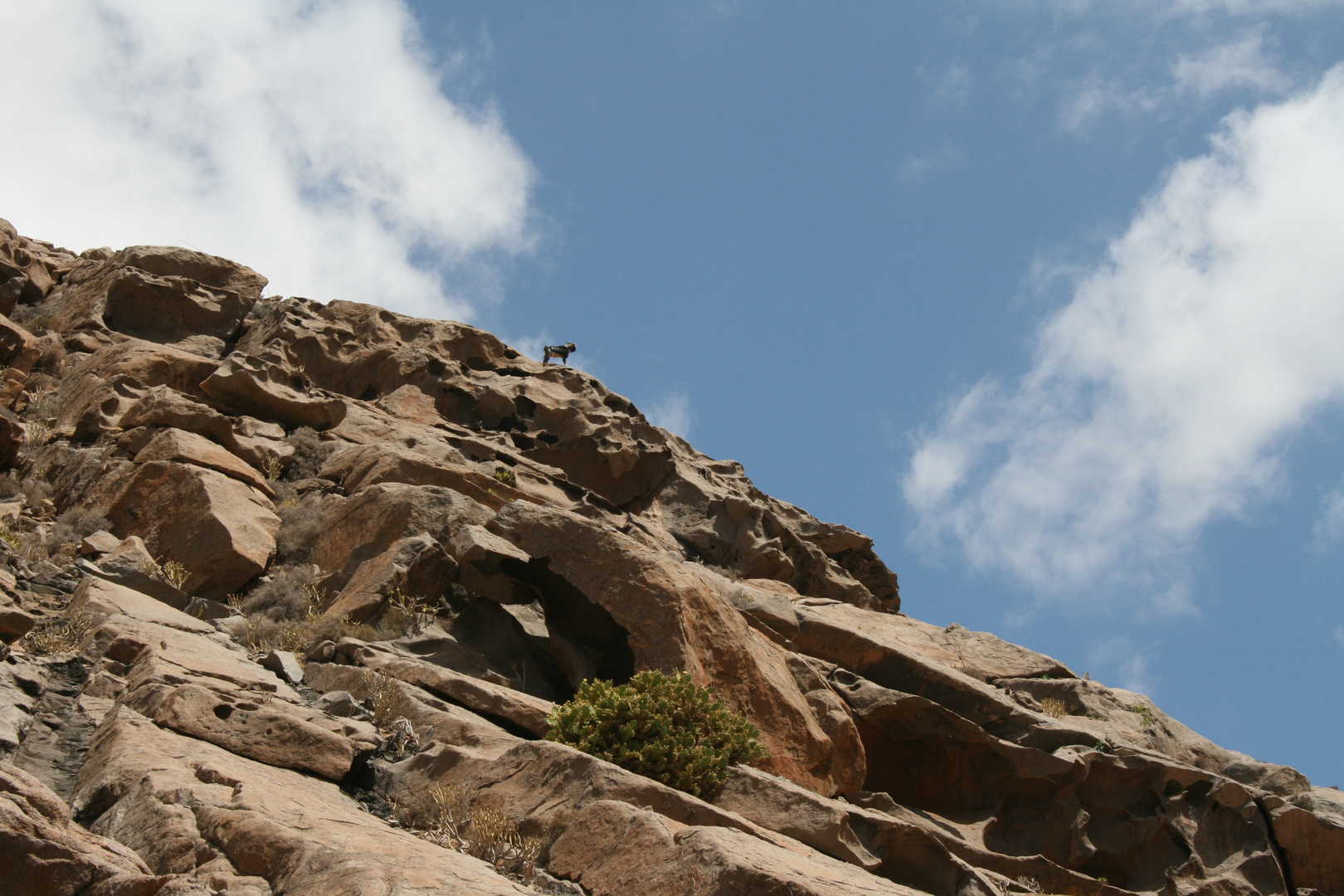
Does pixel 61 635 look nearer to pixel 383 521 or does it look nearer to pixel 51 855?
pixel 51 855

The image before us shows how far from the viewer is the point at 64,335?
25578 millimetres

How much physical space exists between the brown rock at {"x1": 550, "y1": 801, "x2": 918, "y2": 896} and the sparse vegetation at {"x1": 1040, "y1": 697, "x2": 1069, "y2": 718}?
36.4 ft

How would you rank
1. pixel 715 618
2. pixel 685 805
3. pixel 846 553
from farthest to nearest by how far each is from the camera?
pixel 846 553 < pixel 715 618 < pixel 685 805

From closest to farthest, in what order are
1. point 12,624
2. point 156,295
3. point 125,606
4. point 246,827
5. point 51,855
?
1. point 51,855
2. point 246,827
3. point 12,624
4. point 125,606
5. point 156,295

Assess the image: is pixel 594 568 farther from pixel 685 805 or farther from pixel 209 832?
pixel 209 832

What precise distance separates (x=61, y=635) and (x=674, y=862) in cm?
731

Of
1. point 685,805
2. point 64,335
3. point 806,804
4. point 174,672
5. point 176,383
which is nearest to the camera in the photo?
point 685,805

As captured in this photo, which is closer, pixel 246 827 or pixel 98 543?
pixel 246 827

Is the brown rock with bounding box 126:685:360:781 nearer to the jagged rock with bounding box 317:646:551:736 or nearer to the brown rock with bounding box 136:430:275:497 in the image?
the jagged rock with bounding box 317:646:551:736

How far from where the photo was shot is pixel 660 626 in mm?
13656

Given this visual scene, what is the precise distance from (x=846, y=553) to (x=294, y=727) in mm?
24032

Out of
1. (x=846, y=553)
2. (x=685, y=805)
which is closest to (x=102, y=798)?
(x=685, y=805)

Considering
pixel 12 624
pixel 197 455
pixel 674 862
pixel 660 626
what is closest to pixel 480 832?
pixel 674 862

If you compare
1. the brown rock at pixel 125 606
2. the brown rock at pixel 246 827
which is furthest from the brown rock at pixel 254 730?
the brown rock at pixel 125 606
